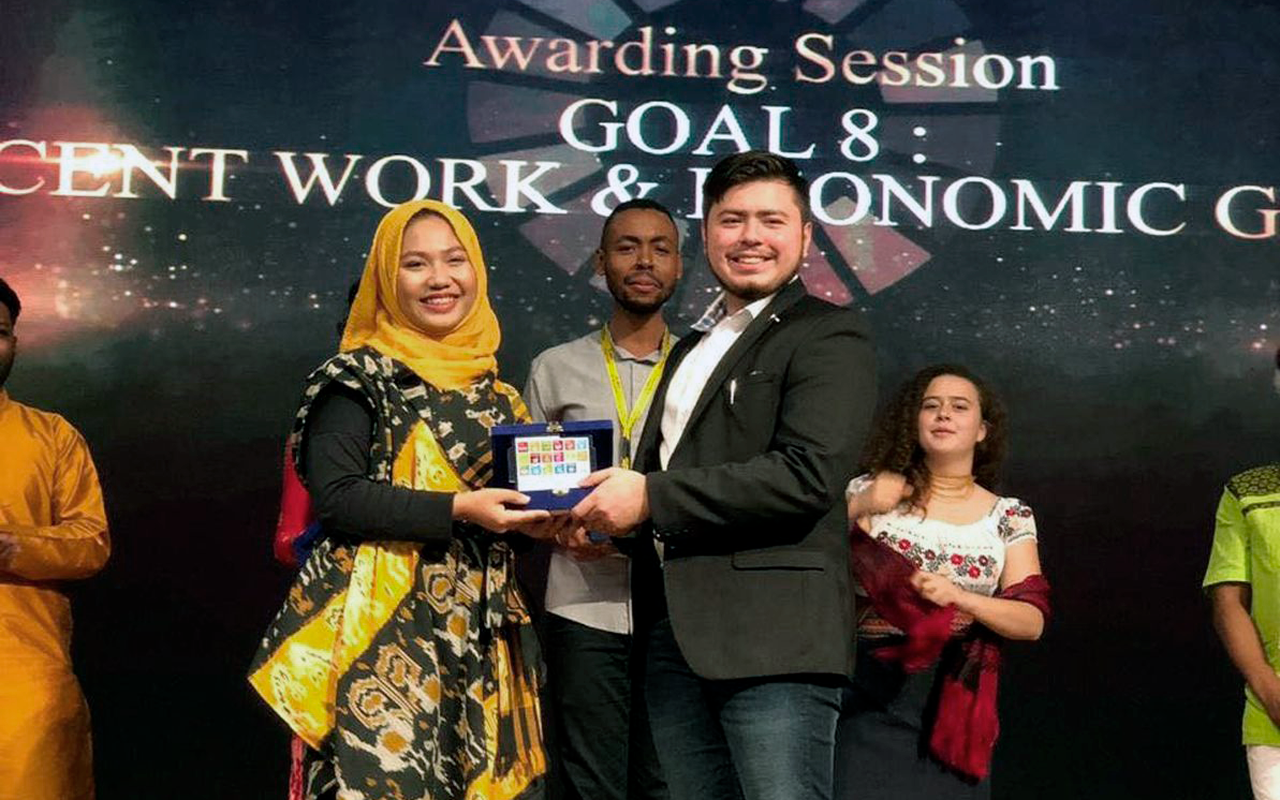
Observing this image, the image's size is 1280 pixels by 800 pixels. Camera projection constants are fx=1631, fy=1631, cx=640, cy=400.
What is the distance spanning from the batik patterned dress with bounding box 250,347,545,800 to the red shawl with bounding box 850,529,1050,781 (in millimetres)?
939

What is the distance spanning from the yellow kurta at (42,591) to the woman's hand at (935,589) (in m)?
1.99

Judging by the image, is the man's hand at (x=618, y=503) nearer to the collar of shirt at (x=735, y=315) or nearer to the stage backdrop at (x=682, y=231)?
the collar of shirt at (x=735, y=315)

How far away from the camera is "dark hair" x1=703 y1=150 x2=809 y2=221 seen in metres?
2.73

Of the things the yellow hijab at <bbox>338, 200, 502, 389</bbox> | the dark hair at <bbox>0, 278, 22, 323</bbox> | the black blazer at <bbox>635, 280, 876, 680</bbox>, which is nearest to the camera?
the black blazer at <bbox>635, 280, 876, 680</bbox>

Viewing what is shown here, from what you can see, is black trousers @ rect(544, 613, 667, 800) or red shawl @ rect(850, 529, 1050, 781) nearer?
red shawl @ rect(850, 529, 1050, 781)

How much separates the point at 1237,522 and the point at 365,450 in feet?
6.32

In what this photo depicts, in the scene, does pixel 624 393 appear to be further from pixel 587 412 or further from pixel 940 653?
pixel 940 653

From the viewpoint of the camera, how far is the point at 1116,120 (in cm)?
496

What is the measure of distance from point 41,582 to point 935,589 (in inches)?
84.5

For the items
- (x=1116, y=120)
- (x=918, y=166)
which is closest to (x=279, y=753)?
(x=918, y=166)

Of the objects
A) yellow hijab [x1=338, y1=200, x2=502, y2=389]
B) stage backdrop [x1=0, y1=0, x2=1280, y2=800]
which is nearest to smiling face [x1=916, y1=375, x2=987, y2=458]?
stage backdrop [x1=0, y1=0, x2=1280, y2=800]

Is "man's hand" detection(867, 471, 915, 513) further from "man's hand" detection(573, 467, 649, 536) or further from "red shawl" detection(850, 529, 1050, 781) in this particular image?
"man's hand" detection(573, 467, 649, 536)

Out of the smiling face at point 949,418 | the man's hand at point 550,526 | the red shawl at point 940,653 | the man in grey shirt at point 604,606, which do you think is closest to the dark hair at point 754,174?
the man's hand at point 550,526

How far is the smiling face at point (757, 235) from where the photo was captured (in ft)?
8.93
